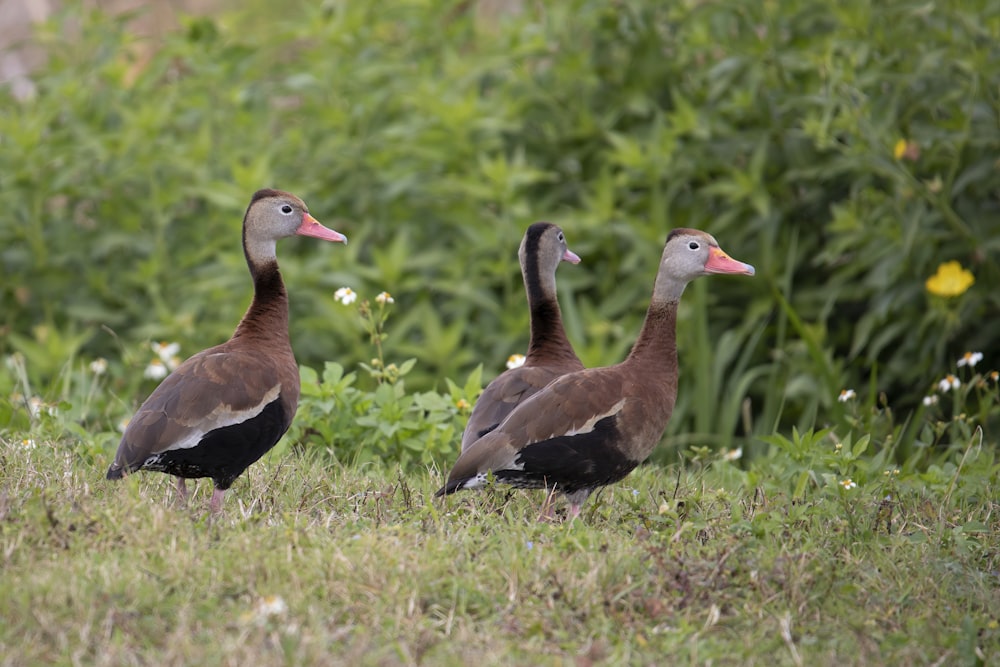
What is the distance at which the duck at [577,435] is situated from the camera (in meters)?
4.99

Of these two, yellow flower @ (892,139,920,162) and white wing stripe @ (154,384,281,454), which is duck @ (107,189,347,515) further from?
yellow flower @ (892,139,920,162)

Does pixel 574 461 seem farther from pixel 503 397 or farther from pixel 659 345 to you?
pixel 659 345

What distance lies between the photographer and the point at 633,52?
8547 mm

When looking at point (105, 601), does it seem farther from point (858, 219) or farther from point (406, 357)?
point (858, 219)

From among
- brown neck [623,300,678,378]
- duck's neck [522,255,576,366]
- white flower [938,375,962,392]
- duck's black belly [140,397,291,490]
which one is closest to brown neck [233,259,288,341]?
duck's black belly [140,397,291,490]

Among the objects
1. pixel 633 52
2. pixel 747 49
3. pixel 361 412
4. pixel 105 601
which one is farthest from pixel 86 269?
pixel 105 601

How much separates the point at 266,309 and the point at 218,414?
2.41ft

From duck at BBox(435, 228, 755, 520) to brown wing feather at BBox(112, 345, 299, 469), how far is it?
2.49ft

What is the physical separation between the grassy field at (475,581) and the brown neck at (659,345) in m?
0.56

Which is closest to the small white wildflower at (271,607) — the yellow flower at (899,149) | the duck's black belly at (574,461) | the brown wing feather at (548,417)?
the brown wing feather at (548,417)

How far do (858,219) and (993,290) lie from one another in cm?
80

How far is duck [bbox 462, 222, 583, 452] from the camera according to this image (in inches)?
217

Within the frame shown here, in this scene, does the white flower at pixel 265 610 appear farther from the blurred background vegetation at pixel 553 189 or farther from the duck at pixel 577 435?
the blurred background vegetation at pixel 553 189

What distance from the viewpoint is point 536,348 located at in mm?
5961
